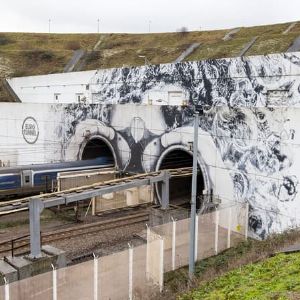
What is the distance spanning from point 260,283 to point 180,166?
18.6m

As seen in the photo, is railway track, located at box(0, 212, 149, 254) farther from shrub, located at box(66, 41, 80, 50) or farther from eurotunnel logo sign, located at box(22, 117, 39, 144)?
shrub, located at box(66, 41, 80, 50)

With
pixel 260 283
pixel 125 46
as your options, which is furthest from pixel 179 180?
pixel 125 46

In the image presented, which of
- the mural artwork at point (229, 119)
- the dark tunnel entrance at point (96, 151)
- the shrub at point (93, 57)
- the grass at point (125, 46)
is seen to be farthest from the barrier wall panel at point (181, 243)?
the shrub at point (93, 57)

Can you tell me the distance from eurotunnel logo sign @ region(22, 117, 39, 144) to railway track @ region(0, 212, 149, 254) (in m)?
15.4

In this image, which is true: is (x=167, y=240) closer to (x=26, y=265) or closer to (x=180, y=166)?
(x=26, y=265)

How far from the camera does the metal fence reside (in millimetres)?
12320

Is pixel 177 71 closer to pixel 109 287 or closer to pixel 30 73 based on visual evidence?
pixel 109 287

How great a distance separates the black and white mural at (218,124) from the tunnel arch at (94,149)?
238 millimetres

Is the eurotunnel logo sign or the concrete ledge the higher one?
the eurotunnel logo sign

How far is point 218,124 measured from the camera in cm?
2322

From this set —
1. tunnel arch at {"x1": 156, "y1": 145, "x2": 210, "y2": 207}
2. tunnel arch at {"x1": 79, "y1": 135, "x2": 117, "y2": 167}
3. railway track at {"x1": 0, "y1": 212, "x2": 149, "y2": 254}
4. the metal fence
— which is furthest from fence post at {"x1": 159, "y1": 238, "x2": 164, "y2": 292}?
tunnel arch at {"x1": 79, "y1": 135, "x2": 117, "y2": 167}

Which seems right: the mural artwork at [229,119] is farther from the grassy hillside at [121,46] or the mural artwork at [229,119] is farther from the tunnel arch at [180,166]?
the grassy hillside at [121,46]

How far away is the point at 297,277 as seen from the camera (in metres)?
9.94

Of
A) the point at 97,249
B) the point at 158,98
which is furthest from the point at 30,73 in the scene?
the point at 97,249
